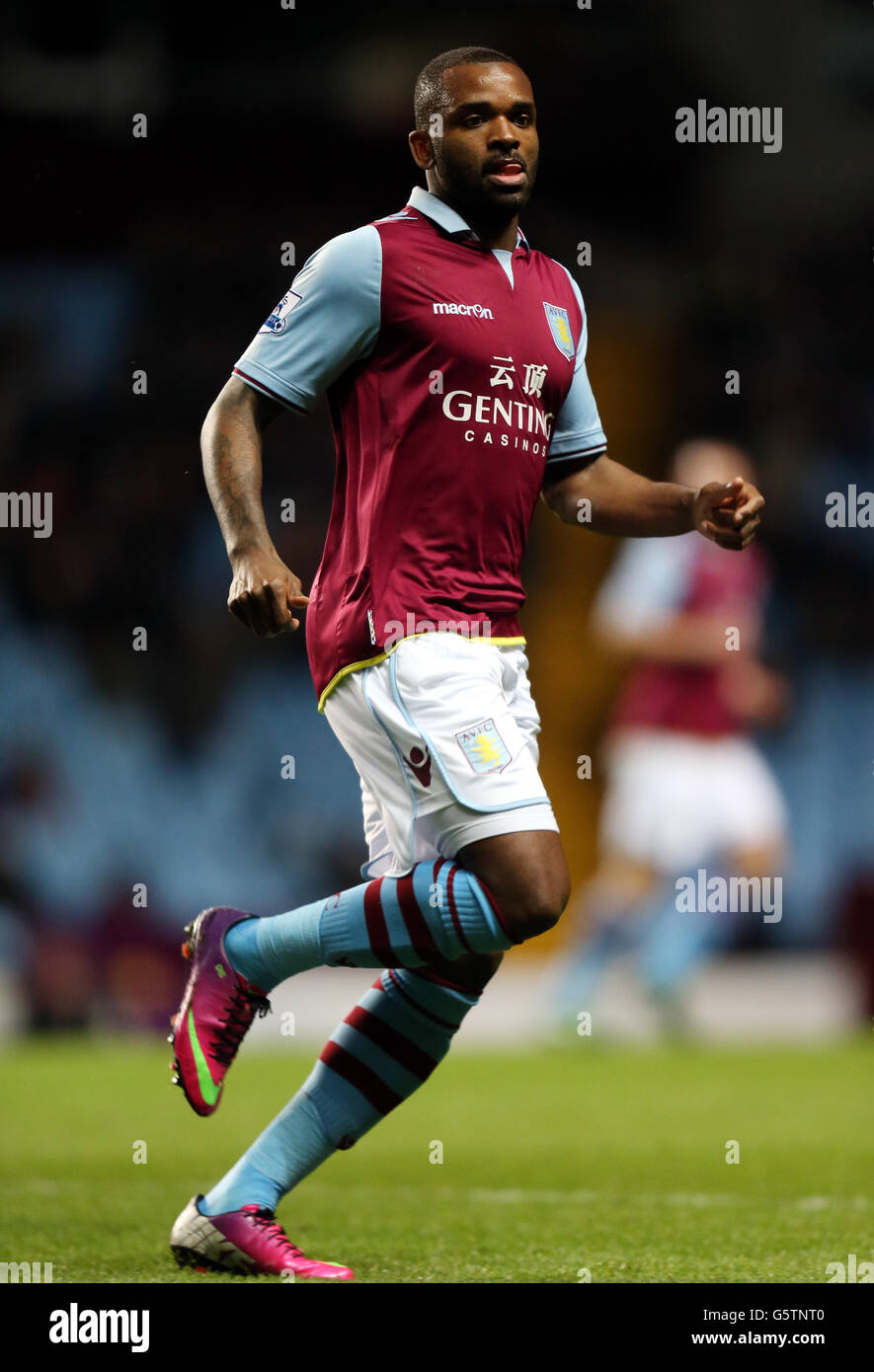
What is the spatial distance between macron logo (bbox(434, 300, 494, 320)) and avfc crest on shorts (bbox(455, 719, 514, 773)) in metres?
0.79

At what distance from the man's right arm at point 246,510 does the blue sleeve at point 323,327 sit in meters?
0.05

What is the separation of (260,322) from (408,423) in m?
7.87

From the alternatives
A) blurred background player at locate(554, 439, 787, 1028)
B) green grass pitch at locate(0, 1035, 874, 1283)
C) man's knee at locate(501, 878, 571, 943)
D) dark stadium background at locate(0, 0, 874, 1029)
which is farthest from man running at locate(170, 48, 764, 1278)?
dark stadium background at locate(0, 0, 874, 1029)

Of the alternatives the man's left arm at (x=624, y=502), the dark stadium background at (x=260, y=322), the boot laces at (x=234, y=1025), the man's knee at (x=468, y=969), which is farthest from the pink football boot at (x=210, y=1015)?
the dark stadium background at (x=260, y=322)

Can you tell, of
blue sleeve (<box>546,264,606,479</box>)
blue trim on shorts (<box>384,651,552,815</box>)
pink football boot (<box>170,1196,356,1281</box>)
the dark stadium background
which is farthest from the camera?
the dark stadium background

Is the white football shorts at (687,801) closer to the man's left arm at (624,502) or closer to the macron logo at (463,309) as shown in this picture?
the man's left arm at (624,502)

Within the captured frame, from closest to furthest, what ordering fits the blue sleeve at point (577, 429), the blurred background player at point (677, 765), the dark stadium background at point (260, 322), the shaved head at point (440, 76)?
the shaved head at point (440, 76)
the blue sleeve at point (577, 429)
the blurred background player at point (677, 765)
the dark stadium background at point (260, 322)

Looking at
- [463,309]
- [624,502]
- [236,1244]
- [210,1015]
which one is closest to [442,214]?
[463,309]

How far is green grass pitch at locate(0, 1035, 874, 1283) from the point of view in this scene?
3.64 metres

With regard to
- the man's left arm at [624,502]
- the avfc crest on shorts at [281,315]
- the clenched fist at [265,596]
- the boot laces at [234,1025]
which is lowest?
the boot laces at [234,1025]

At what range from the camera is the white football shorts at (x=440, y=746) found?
3.31m

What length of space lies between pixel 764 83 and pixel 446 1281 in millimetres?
10318

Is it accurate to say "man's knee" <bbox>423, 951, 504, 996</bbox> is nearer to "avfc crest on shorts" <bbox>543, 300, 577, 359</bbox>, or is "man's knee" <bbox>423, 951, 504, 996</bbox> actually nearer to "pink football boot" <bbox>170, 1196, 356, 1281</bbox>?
"pink football boot" <bbox>170, 1196, 356, 1281</bbox>

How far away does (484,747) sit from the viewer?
3.34 meters
